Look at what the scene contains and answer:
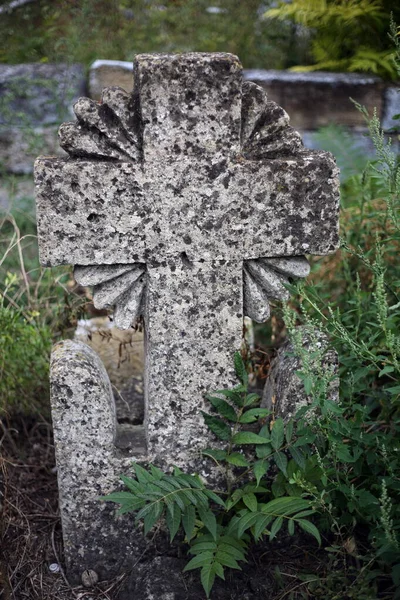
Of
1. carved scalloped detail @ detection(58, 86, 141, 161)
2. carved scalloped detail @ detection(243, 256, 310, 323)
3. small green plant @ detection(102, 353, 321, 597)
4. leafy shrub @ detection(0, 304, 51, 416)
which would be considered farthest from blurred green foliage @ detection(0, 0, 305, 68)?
small green plant @ detection(102, 353, 321, 597)

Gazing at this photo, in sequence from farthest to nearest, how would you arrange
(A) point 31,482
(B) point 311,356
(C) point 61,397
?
(A) point 31,482
(C) point 61,397
(B) point 311,356

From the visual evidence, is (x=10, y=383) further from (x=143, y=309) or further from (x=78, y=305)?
(x=143, y=309)

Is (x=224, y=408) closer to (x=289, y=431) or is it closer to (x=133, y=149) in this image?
(x=289, y=431)

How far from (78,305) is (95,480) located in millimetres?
968

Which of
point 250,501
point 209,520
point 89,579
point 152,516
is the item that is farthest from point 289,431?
point 89,579

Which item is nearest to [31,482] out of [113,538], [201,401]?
A: [113,538]

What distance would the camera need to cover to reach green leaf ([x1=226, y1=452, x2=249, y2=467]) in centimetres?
246

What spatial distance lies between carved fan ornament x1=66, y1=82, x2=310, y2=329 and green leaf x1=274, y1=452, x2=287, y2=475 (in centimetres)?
46

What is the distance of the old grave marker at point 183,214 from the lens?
2.37m

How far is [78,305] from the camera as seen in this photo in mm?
3303

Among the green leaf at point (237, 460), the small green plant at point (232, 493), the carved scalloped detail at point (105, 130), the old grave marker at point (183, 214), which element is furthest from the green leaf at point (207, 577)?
the carved scalloped detail at point (105, 130)

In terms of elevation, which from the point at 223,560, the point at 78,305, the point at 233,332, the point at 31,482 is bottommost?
the point at 31,482

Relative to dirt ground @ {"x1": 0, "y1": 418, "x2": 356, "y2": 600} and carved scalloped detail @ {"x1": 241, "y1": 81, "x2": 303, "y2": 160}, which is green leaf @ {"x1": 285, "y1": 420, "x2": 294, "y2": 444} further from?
carved scalloped detail @ {"x1": 241, "y1": 81, "x2": 303, "y2": 160}

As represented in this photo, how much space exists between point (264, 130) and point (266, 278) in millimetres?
488
